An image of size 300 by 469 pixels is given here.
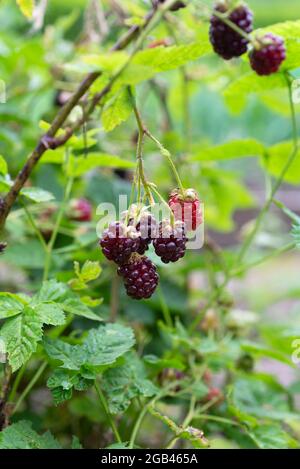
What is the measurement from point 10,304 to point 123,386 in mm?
211

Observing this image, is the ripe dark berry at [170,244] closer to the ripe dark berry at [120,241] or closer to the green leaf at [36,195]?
the ripe dark berry at [120,241]

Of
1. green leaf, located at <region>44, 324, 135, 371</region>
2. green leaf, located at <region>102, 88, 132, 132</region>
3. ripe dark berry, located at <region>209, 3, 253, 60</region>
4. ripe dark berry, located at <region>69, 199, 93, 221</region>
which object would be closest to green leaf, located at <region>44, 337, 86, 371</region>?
green leaf, located at <region>44, 324, 135, 371</region>

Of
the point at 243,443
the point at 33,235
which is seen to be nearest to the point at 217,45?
the point at 243,443

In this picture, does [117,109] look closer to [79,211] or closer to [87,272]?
[87,272]

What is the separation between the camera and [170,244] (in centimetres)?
65

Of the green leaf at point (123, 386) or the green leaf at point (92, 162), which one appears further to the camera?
the green leaf at point (92, 162)

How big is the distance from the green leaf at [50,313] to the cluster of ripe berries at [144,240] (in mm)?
85

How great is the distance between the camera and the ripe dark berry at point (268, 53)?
0.66 metres

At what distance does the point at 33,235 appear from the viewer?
1.34 m

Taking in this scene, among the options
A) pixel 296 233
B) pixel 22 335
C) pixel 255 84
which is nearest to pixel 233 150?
pixel 255 84

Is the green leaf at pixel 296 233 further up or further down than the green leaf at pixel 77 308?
further up

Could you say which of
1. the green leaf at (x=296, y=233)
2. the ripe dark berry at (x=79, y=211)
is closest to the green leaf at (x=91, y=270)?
the green leaf at (x=296, y=233)

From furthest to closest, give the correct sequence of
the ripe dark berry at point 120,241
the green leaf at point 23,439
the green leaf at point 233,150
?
the green leaf at point 233,150 < the green leaf at point 23,439 < the ripe dark berry at point 120,241

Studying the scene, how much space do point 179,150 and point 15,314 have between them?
954 millimetres
